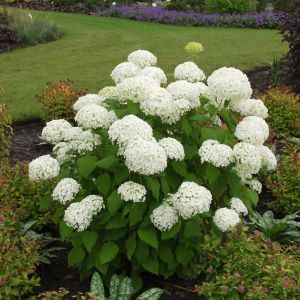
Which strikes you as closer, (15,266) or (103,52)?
(15,266)

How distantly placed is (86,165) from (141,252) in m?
0.75

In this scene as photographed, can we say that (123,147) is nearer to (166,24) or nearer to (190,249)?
(190,249)

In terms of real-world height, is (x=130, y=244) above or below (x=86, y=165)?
below

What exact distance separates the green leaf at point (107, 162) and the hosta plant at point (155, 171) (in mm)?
10

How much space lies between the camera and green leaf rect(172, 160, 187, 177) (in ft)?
13.6

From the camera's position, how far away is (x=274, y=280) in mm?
3645

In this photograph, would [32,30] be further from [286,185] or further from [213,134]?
[213,134]

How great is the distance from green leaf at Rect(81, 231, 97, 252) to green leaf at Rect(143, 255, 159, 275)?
1.36 ft

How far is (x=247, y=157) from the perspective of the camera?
13.2 feet

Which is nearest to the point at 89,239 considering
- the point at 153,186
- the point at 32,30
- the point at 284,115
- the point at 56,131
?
the point at 153,186

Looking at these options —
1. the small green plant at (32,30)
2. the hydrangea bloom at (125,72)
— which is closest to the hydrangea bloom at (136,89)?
the hydrangea bloom at (125,72)

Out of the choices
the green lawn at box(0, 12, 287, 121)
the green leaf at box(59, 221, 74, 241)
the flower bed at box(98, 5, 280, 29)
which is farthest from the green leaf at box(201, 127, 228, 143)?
the flower bed at box(98, 5, 280, 29)

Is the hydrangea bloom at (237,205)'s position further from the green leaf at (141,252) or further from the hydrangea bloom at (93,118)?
the hydrangea bloom at (93,118)

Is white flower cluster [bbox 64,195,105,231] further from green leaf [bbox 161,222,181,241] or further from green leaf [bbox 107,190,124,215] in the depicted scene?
green leaf [bbox 161,222,181,241]
